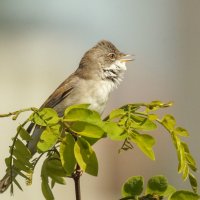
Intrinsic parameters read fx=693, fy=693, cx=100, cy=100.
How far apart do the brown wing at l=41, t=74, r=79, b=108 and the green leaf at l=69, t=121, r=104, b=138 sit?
74.2 inches

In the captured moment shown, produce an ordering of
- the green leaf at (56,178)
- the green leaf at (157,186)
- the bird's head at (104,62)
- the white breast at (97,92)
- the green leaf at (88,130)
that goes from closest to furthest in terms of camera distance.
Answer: the green leaf at (88,130) → the green leaf at (157,186) → the green leaf at (56,178) → the white breast at (97,92) → the bird's head at (104,62)

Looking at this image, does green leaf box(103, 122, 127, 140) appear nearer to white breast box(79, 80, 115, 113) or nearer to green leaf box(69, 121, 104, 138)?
green leaf box(69, 121, 104, 138)

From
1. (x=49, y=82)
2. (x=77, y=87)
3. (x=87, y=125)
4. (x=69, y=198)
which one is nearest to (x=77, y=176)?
(x=87, y=125)

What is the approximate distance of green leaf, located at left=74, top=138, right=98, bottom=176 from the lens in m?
1.62

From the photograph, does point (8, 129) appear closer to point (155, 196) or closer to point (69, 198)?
point (69, 198)

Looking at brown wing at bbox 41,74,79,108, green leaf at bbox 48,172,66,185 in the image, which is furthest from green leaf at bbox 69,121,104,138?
brown wing at bbox 41,74,79,108

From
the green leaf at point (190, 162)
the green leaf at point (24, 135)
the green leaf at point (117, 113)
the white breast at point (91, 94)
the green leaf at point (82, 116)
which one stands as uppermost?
the green leaf at point (82, 116)

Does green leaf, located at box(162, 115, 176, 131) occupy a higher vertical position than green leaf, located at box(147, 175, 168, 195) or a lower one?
higher

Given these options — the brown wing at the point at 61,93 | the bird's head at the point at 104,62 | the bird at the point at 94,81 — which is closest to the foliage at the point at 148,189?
the bird at the point at 94,81

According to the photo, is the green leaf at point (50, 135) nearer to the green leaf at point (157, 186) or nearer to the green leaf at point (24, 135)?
the green leaf at point (24, 135)

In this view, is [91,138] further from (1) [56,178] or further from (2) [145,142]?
(1) [56,178]

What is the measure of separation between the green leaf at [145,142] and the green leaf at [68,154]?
155 mm

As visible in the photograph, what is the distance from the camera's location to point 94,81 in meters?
3.70

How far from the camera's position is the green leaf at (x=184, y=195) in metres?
1.64
